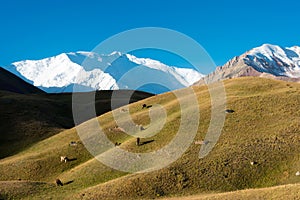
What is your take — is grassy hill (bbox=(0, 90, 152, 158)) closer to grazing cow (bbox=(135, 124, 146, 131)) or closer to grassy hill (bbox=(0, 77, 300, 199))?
grassy hill (bbox=(0, 77, 300, 199))

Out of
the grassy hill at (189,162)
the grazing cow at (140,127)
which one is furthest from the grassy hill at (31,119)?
the grazing cow at (140,127)

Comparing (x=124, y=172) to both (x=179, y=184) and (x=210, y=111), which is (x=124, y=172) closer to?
(x=179, y=184)

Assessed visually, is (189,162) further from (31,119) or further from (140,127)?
(31,119)

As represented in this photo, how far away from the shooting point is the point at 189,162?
179ft

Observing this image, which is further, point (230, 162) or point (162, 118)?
point (162, 118)

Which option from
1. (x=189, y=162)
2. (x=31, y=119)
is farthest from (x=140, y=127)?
(x=31, y=119)

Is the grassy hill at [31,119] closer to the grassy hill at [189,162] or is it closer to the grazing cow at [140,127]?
the grassy hill at [189,162]

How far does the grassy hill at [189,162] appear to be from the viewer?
49.5 metres

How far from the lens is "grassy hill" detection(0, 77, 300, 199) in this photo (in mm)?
49531

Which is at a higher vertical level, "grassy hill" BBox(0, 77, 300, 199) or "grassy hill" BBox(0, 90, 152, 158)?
"grassy hill" BBox(0, 90, 152, 158)

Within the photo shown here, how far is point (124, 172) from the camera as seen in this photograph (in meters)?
56.1

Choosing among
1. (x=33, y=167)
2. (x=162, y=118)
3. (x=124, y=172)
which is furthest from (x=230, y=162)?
(x=33, y=167)

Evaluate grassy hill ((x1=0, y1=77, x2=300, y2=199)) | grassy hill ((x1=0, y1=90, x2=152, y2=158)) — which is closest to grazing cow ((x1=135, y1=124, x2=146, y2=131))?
grassy hill ((x1=0, y1=77, x2=300, y2=199))

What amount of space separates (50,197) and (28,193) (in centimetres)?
361
